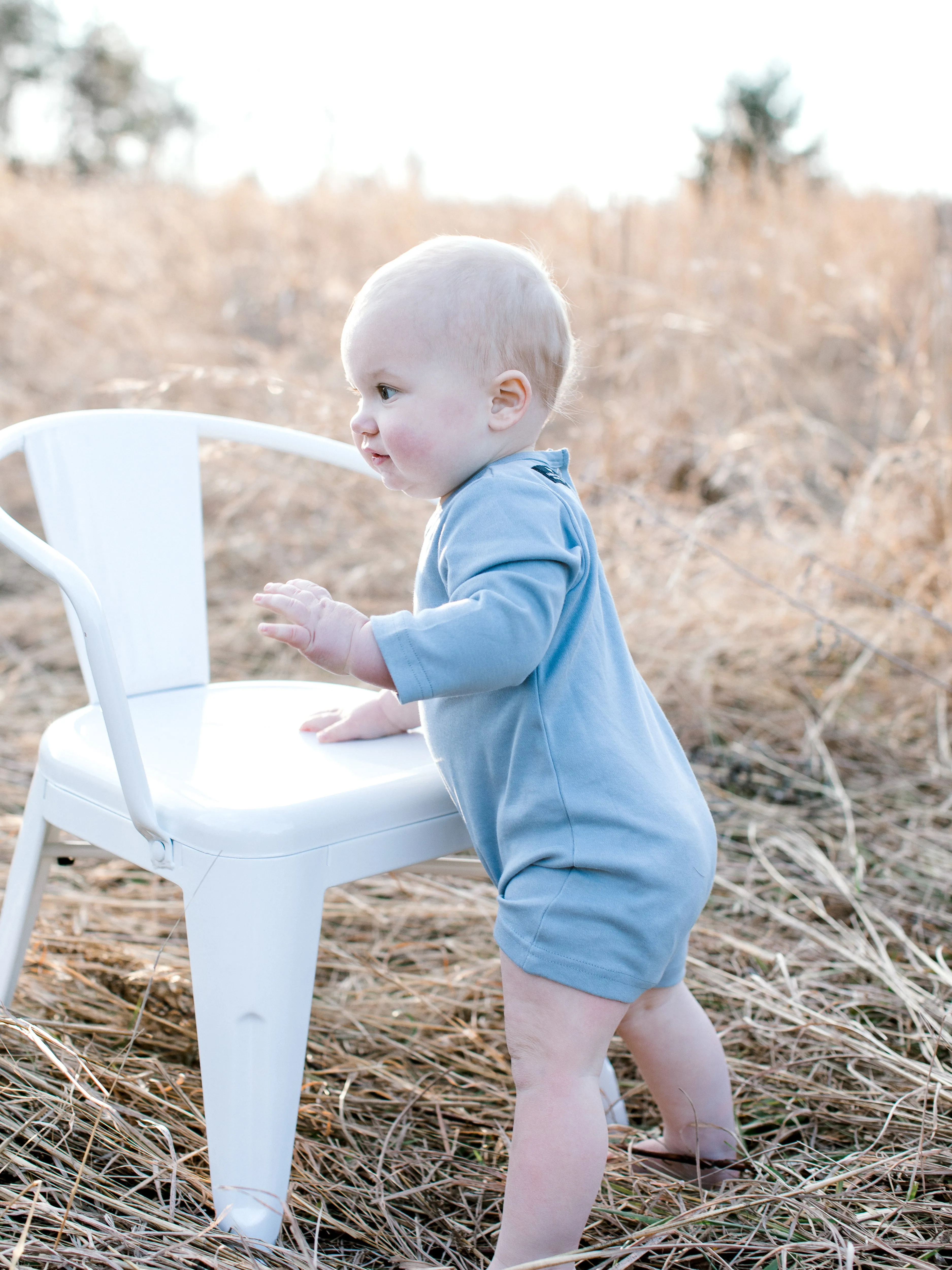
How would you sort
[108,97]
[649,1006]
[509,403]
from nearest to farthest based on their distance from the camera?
[509,403] → [649,1006] → [108,97]

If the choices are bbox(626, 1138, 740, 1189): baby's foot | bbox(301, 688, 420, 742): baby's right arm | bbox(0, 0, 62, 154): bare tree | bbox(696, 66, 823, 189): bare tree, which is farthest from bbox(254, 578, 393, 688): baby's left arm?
bbox(0, 0, 62, 154): bare tree

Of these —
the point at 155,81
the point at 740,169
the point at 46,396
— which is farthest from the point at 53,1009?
the point at 155,81

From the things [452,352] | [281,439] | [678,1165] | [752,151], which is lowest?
[678,1165]

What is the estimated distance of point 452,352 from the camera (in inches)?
34.3

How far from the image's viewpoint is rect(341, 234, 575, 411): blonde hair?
0.87 meters

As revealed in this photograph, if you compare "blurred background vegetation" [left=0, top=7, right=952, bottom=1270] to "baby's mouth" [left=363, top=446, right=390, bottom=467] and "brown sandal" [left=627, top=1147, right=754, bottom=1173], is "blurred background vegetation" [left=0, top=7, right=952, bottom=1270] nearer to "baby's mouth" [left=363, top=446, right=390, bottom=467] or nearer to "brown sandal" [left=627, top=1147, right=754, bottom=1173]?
"brown sandal" [left=627, top=1147, right=754, bottom=1173]

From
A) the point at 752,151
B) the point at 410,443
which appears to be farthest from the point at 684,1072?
the point at 752,151

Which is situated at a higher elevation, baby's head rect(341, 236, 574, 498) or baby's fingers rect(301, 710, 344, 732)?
baby's head rect(341, 236, 574, 498)

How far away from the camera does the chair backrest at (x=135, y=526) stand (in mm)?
1200

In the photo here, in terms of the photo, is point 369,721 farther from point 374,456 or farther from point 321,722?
point 374,456

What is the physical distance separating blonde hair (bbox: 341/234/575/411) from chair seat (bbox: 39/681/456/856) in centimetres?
38

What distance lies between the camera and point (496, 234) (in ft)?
12.6

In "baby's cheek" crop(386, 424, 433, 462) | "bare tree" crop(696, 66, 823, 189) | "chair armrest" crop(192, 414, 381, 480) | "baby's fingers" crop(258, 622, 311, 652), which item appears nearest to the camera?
"baby's fingers" crop(258, 622, 311, 652)

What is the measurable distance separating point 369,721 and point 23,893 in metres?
0.40
